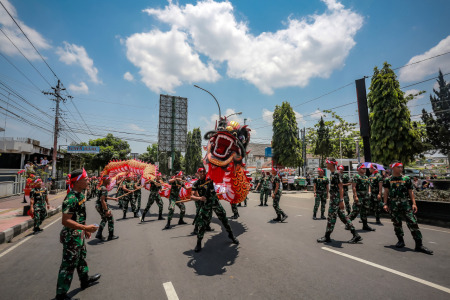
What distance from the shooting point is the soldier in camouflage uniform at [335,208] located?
502 cm

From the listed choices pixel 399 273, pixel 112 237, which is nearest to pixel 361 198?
pixel 399 273

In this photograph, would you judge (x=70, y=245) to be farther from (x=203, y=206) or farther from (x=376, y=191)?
(x=376, y=191)

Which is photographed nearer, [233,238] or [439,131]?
[233,238]

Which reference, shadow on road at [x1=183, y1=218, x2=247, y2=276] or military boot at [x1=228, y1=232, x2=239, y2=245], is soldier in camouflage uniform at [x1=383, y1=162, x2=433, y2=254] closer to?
military boot at [x1=228, y1=232, x2=239, y2=245]

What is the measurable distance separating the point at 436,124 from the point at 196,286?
44102mm

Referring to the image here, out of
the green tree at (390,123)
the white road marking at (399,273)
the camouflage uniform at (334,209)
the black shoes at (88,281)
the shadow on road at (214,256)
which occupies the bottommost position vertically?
the shadow on road at (214,256)

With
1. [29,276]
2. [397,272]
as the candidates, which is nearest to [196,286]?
[29,276]

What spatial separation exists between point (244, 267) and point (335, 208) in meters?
2.70

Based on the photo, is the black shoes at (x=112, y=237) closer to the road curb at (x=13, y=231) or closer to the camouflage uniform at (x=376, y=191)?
the road curb at (x=13, y=231)

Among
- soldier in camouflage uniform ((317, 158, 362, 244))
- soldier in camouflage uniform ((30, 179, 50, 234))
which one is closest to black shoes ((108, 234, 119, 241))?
soldier in camouflage uniform ((30, 179, 50, 234))

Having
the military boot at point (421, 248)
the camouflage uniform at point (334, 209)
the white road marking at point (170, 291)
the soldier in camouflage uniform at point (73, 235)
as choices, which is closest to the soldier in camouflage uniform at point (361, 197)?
the camouflage uniform at point (334, 209)

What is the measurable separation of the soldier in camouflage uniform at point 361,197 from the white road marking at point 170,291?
5569 mm

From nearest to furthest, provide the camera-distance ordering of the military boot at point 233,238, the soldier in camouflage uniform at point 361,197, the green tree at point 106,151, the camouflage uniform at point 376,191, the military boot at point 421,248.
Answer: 1. the military boot at point 421,248
2. the military boot at point 233,238
3. the soldier in camouflage uniform at point 361,197
4. the camouflage uniform at point 376,191
5. the green tree at point 106,151

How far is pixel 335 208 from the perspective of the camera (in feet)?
16.7
